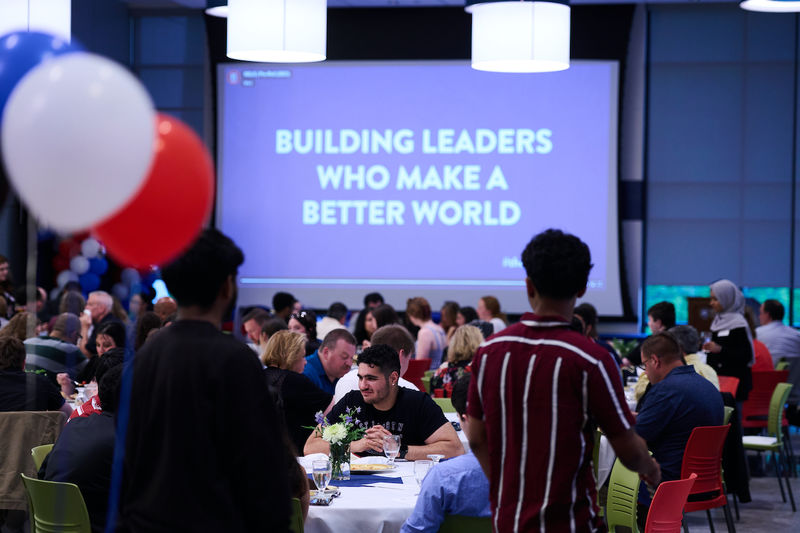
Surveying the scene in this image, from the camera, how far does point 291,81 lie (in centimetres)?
1224

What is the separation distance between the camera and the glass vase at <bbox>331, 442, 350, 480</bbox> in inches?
163

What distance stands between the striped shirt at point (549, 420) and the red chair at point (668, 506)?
1434 mm

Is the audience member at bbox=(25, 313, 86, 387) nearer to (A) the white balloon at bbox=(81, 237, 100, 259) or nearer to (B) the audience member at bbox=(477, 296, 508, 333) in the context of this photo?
(B) the audience member at bbox=(477, 296, 508, 333)

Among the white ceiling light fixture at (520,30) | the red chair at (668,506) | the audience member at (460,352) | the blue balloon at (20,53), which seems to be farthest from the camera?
the audience member at (460,352)

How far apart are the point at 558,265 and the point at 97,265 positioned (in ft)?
32.5

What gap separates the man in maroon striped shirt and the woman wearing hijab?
546 cm

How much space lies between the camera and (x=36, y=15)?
14.5ft

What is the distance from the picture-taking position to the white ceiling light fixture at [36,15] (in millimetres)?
4250

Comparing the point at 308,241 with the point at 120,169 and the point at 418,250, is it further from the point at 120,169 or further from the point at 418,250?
the point at 120,169

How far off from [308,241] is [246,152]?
49.7 inches

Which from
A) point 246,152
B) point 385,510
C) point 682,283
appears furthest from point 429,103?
point 385,510

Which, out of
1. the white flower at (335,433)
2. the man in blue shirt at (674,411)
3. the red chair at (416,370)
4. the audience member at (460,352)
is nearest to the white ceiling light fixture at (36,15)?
the white flower at (335,433)

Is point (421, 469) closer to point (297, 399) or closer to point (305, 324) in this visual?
point (297, 399)

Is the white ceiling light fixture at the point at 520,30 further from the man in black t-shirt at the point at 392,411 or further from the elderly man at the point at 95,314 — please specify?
the elderly man at the point at 95,314
